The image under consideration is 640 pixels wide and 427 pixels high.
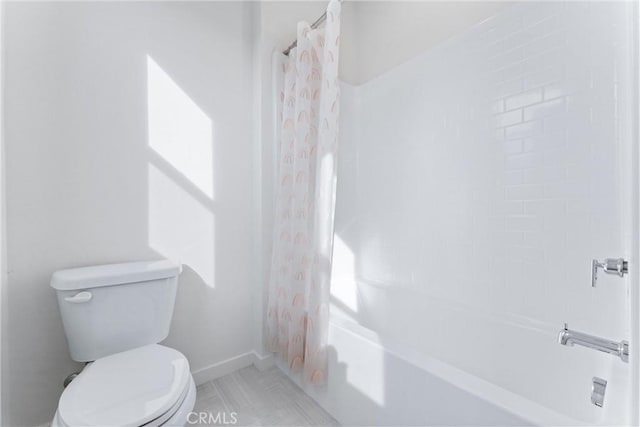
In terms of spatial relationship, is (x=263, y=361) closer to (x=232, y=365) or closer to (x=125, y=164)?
(x=232, y=365)

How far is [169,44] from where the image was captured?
1.60 m

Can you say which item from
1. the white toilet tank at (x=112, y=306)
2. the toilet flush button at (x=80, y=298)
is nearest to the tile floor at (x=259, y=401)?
the white toilet tank at (x=112, y=306)

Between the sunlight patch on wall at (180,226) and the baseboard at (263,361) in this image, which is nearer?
the sunlight patch on wall at (180,226)

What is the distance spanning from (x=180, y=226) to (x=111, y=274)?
17.5 inches

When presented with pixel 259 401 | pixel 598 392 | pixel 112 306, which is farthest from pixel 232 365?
pixel 598 392

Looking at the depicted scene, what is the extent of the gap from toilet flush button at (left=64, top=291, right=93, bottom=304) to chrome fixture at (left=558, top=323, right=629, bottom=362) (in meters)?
1.64

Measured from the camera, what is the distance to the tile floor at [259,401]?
57.1 inches

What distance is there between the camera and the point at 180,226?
165 centimetres

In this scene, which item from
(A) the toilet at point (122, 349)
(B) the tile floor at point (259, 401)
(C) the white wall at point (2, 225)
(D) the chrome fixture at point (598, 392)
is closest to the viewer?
(D) the chrome fixture at point (598, 392)

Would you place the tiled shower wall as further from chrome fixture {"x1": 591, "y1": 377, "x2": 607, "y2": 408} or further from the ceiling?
chrome fixture {"x1": 591, "y1": 377, "x2": 607, "y2": 408}

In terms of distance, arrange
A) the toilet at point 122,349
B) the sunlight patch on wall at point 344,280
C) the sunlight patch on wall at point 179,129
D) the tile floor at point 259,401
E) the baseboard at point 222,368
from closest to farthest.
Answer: the toilet at point 122,349
the tile floor at point 259,401
the sunlight patch on wall at point 179,129
the baseboard at point 222,368
the sunlight patch on wall at point 344,280

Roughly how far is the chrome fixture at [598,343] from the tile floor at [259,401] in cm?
105

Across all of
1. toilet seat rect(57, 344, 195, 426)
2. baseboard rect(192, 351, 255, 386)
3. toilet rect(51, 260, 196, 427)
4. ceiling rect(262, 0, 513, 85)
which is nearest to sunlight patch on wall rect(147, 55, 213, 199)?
toilet rect(51, 260, 196, 427)

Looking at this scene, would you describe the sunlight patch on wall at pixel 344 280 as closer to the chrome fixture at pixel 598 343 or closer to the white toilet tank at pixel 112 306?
the white toilet tank at pixel 112 306
